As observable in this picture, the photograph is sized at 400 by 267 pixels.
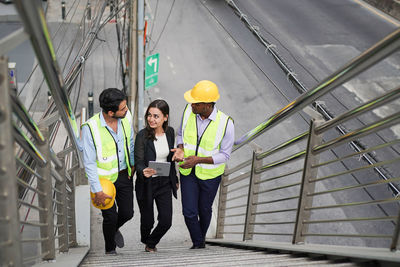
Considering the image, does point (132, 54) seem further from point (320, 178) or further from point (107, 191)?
point (320, 178)

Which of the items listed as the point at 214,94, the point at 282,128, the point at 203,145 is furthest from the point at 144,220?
the point at 282,128

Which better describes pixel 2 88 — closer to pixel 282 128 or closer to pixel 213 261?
pixel 213 261

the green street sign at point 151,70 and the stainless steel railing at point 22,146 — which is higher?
the green street sign at point 151,70

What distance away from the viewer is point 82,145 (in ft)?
13.2

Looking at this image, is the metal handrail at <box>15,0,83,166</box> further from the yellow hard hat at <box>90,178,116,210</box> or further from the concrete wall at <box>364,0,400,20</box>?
the concrete wall at <box>364,0,400,20</box>

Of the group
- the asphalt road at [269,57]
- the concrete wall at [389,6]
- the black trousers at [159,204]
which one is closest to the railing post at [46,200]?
the black trousers at [159,204]

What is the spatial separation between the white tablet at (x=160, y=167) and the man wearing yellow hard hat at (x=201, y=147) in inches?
5.4

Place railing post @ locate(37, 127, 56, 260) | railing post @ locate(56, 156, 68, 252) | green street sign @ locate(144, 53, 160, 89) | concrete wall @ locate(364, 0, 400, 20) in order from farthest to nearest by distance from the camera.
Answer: concrete wall @ locate(364, 0, 400, 20) → green street sign @ locate(144, 53, 160, 89) → railing post @ locate(56, 156, 68, 252) → railing post @ locate(37, 127, 56, 260)

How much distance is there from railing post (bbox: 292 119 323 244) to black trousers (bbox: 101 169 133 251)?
1717 mm

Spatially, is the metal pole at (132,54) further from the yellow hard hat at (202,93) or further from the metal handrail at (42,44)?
the metal handrail at (42,44)

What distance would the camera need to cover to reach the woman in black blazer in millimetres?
4160

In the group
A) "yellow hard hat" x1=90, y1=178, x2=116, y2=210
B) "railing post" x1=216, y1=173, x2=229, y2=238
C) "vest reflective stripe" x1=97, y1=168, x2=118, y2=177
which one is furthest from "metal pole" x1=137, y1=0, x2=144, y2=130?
"yellow hard hat" x1=90, y1=178, x2=116, y2=210

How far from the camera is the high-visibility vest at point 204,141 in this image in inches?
174

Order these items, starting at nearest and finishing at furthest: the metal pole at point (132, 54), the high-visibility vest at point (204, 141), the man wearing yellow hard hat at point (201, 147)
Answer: the man wearing yellow hard hat at point (201, 147), the high-visibility vest at point (204, 141), the metal pole at point (132, 54)
